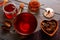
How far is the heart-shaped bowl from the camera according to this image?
2.55ft

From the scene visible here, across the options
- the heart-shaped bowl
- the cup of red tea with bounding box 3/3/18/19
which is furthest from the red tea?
the heart-shaped bowl

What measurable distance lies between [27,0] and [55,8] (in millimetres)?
169

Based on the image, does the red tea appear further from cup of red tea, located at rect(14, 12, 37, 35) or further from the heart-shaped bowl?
the heart-shaped bowl

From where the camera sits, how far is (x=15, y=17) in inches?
32.3

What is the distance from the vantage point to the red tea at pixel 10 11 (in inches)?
33.2

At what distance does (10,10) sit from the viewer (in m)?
0.86

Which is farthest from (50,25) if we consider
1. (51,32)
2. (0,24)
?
(0,24)

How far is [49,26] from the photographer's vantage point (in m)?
0.81

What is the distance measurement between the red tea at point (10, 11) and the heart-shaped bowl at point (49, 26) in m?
0.16

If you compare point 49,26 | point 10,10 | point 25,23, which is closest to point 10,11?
point 10,10

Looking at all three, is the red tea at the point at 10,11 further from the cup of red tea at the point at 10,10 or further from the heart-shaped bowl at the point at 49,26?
the heart-shaped bowl at the point at 49,26

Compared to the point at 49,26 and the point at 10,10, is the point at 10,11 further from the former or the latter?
the point at 49,26

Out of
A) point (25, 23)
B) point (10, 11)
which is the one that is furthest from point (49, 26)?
point (10, 11)

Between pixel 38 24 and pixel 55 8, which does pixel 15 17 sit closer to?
pixel 38 24
